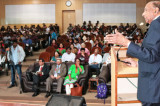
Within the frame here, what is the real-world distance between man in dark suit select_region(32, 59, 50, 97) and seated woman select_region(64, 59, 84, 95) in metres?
0.70

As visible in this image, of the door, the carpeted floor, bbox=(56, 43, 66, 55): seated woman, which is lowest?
the carpeted floor

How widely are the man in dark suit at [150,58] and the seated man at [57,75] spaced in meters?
4.87

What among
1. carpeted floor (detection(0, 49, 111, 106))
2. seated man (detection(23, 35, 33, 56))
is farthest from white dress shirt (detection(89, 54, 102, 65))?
seated man (detection(23, 35, 33, 56))

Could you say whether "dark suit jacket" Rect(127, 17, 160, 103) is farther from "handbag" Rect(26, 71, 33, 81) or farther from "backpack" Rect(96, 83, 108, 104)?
"handbag" Rect(26, 71, 33, 81)

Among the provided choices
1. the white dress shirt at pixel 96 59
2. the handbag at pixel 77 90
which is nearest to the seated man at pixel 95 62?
the white dress shirt at pixel 96 59

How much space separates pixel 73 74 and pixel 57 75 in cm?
52

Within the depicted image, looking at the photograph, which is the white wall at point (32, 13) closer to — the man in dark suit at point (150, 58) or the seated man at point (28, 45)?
the seated man at point (28, 45)

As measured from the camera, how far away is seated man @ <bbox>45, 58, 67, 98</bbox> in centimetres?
620

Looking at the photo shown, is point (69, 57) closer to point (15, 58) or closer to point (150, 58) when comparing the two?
point (15, 58)

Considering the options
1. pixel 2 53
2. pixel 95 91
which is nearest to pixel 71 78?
pixel 95 91

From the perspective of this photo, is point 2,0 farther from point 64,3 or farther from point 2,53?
point 2,53

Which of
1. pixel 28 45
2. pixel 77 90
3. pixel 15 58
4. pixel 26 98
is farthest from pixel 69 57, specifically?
pixel 28 45

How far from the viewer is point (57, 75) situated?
654cm

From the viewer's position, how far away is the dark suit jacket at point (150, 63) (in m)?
1.33
